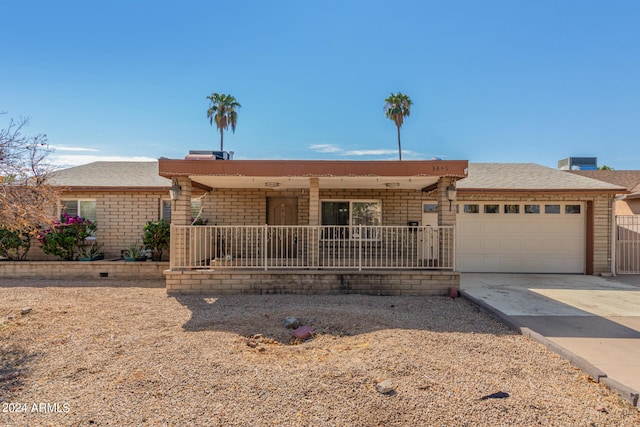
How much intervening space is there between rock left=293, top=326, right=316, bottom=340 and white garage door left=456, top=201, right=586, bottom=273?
6.80 metres

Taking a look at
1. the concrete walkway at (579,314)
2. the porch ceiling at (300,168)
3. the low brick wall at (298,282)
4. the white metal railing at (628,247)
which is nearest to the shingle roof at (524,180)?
the white metal railing at (628,247)

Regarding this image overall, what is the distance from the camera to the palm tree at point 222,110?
23375 mm

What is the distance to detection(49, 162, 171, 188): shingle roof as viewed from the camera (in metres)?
9.95

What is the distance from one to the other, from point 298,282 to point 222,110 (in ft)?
64.6

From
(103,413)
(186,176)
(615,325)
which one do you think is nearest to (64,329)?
(103,413)

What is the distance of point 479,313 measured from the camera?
5.73 meters

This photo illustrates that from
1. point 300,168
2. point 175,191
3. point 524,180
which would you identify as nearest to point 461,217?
point 524,180

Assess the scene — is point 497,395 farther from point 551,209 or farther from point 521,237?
point 551,209

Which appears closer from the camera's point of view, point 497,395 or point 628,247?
point 497,395

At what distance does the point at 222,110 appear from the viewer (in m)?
23.4

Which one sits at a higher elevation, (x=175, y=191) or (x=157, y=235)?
(x=175, y=191)

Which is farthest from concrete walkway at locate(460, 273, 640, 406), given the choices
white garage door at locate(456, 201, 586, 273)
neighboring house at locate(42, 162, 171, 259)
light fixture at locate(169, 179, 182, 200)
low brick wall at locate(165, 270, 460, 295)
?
neighboring house at locate(42, 162, 171, 259)

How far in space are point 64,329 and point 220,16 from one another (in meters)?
8.89

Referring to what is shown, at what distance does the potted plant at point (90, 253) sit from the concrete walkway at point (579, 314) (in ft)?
31.7
